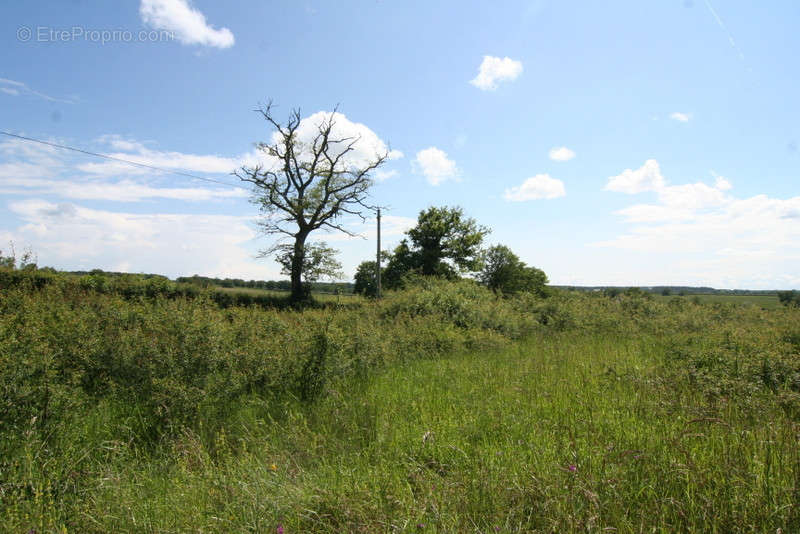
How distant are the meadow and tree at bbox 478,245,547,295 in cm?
3993

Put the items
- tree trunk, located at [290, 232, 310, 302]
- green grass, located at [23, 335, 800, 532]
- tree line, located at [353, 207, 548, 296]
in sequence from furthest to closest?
tree line, located at [353, 207, 548, 296], tree trunk, located at [290, 232, 310, 302], green grass, located at [23, 335, 800, 532]

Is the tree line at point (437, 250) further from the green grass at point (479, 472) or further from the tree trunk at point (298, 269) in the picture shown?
the green grass at point (479, 472)

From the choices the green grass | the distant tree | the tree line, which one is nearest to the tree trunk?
the tree line

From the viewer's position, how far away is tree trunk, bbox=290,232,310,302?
2759 centimetres

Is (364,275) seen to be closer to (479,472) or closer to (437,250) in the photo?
(437,250)

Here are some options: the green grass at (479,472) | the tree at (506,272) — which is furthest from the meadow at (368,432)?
the tree at (506,272)

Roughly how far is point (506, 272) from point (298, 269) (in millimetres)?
29980

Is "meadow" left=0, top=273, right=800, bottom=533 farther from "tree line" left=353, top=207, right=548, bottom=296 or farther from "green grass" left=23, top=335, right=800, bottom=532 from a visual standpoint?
"tree line" left=353, top=207, right=548, bottom=296

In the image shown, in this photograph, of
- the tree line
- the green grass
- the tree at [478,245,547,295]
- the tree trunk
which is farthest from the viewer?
the tree at [478,245,547,295]

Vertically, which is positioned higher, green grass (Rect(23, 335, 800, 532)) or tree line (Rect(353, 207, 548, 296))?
tree line (Rect(353, 207, 548, 296))

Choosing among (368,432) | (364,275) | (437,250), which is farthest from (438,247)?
(368,432)

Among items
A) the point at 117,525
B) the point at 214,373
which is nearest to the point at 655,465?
the point at 117,525

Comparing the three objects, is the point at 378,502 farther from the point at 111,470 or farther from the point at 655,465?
the point at 111,470

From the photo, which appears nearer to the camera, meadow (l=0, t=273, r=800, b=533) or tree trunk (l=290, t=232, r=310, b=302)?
meadow (l=0, t=273, r=800, b=533)
